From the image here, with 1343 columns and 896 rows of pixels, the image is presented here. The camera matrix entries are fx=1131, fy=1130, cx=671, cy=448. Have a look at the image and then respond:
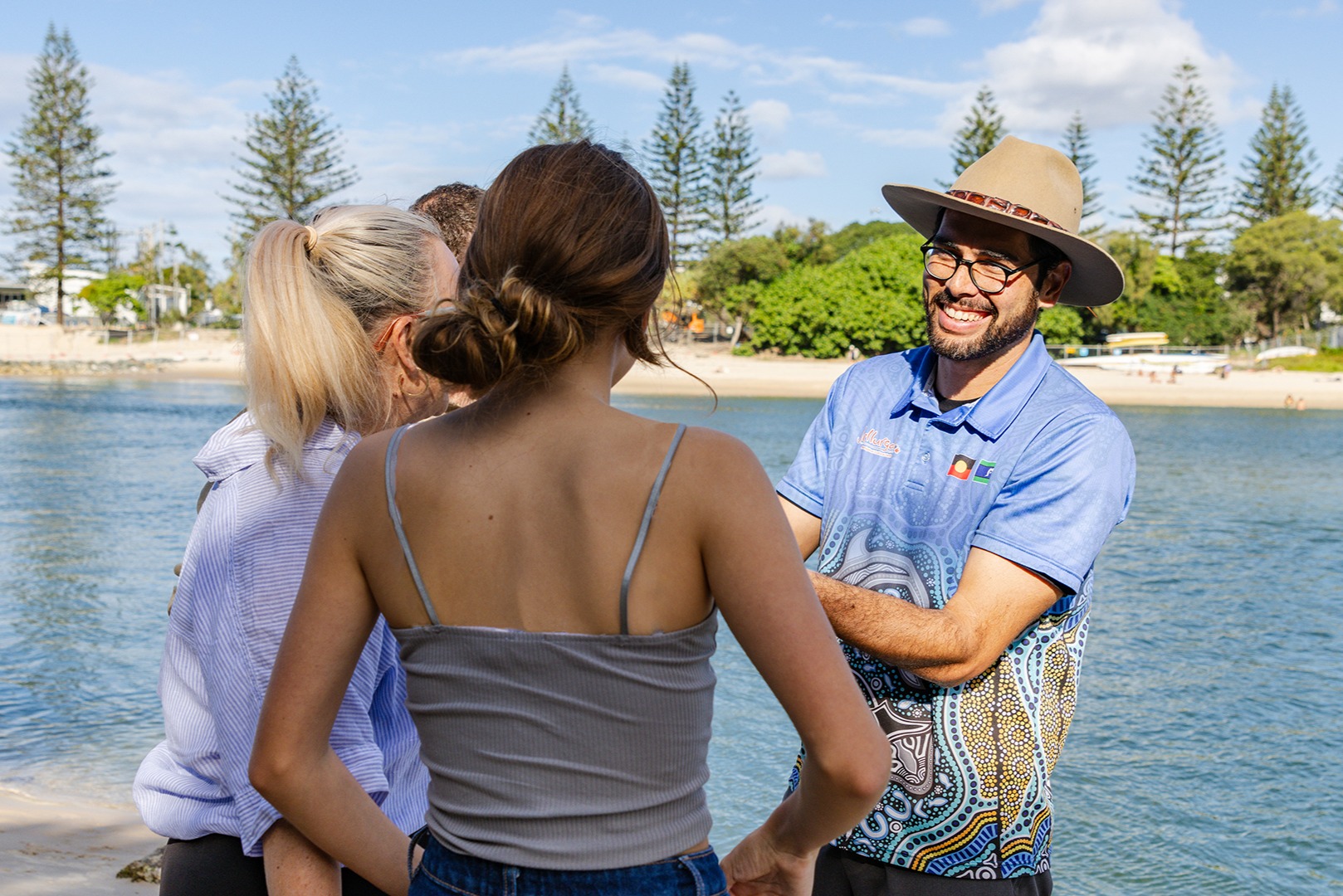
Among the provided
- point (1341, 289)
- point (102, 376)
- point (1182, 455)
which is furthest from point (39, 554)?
point (1341, 289)

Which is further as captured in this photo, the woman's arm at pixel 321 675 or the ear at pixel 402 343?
the ear at pixel 402 343

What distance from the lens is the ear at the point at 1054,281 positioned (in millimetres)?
2076

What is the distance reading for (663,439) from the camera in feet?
3.30

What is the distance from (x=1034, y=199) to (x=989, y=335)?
0.25 m

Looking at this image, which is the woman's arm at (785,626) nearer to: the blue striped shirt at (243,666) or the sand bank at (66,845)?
the blue striped shirt at (243,666)

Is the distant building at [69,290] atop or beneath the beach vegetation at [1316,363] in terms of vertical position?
atop

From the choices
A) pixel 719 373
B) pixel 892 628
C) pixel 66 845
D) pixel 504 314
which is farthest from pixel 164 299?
pixel 504 314

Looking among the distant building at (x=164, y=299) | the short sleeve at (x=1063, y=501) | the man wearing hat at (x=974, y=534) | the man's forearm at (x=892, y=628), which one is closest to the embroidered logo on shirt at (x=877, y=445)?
the man wearing hat at (x=974, y=534)

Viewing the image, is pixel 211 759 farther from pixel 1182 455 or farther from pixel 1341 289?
pixel 1341 289

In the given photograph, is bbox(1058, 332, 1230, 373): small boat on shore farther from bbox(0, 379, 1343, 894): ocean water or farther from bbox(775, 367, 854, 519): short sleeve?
bbox(775, 367, 854, 519): short sleeve

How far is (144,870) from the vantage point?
370cm

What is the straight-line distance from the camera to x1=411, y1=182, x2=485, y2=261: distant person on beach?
7.19 feet

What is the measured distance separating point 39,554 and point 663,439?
10858 mm

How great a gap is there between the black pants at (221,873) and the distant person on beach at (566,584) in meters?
0.39
